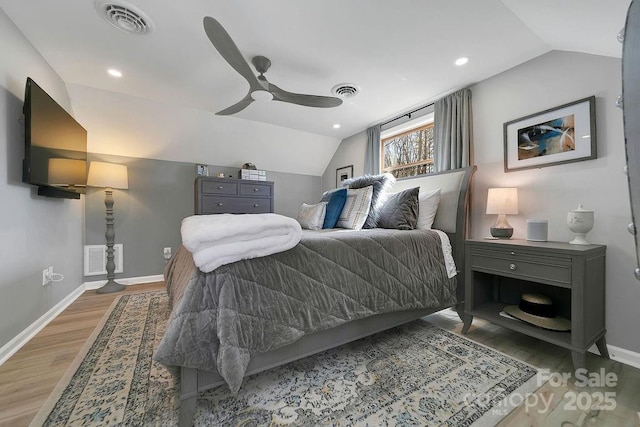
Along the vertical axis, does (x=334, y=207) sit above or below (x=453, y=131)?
below

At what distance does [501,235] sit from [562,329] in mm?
736

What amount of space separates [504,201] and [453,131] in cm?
94

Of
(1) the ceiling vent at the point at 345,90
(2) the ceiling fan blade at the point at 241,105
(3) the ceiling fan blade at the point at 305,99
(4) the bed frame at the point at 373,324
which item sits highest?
(1) the ceiling vent at the point at 345,90

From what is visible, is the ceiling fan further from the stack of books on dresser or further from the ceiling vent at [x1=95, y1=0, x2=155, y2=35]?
the stack of books on dresser

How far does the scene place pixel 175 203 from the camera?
→ 3.62 m

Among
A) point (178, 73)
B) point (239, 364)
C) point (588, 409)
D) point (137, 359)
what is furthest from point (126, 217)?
point (588, 409)

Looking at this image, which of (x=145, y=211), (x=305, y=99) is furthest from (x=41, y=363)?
(x=305, y=99)

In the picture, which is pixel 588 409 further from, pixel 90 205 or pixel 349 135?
pixel 90 205

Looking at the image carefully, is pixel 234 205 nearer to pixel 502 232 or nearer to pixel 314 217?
pixel 314 217

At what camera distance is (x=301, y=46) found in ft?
6.47

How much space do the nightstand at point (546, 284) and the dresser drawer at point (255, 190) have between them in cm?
290

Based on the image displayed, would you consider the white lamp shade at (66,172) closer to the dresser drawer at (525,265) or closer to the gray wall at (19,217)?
the gray wall at (19,217)

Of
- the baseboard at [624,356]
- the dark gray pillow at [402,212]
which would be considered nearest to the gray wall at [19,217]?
the dark gray pillow at [402,212]

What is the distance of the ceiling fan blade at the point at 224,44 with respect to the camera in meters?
1.39
